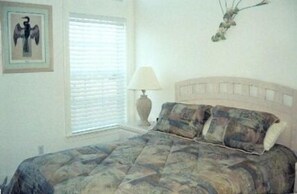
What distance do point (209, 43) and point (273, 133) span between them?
131 cm

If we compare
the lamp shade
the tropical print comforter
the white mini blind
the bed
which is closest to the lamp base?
the lamp shade

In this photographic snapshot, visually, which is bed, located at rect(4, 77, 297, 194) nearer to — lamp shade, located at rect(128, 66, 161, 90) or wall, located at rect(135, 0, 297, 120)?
wall, located at rect(135, 0, 297, 120)

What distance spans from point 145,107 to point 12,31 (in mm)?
1714

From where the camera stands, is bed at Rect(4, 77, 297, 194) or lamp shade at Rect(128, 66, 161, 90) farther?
lamp shade at Rect(128, 66, 161, 90)

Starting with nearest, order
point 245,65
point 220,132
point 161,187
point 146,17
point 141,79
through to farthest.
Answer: point 161,187 → point 220,132 → point 245,65 → point 141,79 → point 146,17

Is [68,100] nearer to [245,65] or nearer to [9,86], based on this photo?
[9,86]

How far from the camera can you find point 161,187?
2049mm

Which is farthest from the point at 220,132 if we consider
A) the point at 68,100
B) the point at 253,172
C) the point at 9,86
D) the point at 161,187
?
the point at 9,86

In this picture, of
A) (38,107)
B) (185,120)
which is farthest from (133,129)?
(38,107)

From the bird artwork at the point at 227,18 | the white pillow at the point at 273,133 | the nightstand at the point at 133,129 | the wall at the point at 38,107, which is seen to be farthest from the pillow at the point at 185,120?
the wall at the point at 38,107

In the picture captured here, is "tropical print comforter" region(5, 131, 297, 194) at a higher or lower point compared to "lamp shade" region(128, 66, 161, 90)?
lower

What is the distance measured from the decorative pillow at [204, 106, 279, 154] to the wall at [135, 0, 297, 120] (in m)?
0.47

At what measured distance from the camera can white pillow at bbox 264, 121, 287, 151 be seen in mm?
2822

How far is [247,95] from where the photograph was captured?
11.0 feet
